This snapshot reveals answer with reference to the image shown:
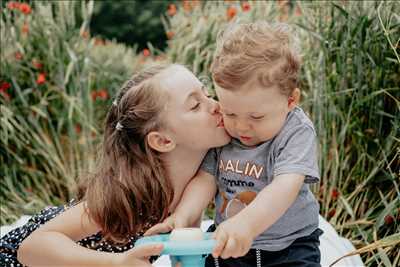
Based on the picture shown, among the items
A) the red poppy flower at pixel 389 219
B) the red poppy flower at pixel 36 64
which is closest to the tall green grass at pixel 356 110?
the red poppy flower at pixel 389 219

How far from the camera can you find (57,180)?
538cm

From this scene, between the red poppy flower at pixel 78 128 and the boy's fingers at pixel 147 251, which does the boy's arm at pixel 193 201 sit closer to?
the boy's fingers at pixel 147 251

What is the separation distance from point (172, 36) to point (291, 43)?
12.9 feet

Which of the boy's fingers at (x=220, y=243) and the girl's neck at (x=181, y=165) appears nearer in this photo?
the boy's fingers at (x=220, y=243)

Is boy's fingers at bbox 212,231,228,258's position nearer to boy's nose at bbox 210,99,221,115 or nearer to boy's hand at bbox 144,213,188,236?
boy's hand at bbox 144,213,188,236

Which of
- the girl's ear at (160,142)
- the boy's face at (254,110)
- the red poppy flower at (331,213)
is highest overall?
the boy's face at (254,110)

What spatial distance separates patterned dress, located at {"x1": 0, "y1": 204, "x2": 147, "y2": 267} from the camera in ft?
9.40

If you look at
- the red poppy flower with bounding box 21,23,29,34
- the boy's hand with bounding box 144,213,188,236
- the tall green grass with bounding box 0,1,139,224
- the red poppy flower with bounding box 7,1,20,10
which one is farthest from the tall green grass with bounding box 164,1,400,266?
the red poppy flower with bounding box 7,1,20,10

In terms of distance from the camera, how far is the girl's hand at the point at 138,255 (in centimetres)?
205

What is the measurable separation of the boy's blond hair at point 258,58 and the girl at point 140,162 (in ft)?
0.99

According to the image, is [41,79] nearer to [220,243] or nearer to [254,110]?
[254,110]

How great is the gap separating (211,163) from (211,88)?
2216 mm

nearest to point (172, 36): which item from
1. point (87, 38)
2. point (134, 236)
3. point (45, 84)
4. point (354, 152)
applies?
point (87, 38)

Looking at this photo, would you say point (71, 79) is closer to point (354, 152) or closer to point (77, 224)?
point (354, 152)
